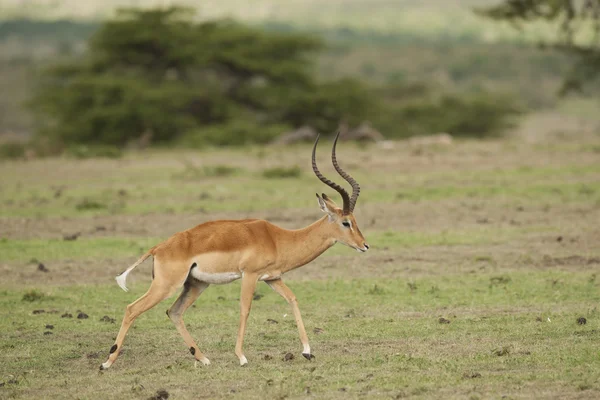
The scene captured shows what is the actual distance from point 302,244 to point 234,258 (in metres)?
0.63

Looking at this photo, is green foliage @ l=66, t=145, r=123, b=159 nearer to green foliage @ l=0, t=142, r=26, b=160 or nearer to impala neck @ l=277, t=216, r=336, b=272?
green foliage @ l=0, t=142, r=26, b=160

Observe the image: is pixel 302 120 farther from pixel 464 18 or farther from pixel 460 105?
pixel 464 18

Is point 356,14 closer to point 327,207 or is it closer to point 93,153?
point 93,153

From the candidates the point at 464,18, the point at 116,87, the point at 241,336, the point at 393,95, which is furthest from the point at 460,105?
the point at 464,18

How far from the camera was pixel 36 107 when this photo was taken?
33562mm

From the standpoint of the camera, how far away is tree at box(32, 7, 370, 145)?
31.0 metres

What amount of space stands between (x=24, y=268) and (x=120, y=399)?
5362 mm

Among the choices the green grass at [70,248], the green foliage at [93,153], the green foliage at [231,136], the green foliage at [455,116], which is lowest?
the green foliage at [455,116]

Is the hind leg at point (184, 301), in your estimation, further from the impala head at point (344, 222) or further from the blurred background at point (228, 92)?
the blurred background at point (228, 92)

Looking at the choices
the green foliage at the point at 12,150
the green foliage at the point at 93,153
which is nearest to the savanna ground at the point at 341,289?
the green foliage at the point at 93,153

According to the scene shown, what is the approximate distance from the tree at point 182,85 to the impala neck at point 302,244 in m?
22.2

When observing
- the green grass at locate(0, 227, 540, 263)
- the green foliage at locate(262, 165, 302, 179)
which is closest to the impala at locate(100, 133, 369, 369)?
the green grass at locate(0, 227, 540, 263)

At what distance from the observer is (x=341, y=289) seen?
35.2ft

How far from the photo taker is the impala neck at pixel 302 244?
26.9 ft
